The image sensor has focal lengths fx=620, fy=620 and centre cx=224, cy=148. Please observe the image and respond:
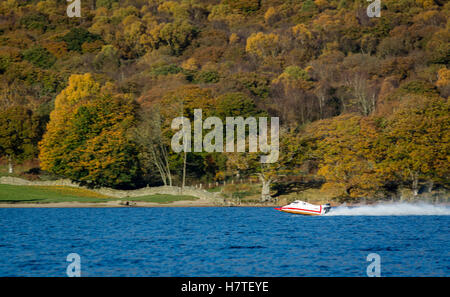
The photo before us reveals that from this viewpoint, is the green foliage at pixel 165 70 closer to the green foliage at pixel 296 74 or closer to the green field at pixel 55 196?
the green foliage at pixel 296 74

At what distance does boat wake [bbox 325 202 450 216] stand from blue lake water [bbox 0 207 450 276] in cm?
135

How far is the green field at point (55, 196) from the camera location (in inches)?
3469

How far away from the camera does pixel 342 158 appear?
8706 cm

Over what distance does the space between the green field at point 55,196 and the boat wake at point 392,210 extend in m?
24.2

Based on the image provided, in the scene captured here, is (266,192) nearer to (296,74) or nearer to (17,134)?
(17,134)

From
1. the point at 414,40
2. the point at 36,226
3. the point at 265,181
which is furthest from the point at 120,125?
the point at 414,40

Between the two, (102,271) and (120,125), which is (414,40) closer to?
(120,125)

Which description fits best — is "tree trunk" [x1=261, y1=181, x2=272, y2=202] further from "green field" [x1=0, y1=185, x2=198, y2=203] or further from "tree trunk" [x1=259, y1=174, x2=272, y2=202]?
"green field" [x1=0, y1=185, x2=198, y2=203]

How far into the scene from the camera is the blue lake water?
37750 millimetres

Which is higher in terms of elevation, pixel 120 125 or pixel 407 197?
pixel 120 125

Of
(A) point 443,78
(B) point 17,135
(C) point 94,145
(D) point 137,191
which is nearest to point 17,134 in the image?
(B) point 17,135
